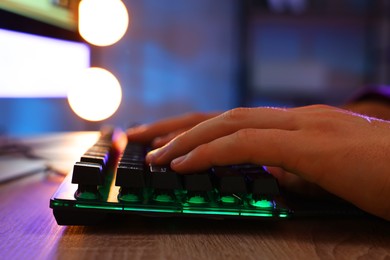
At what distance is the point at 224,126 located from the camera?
45 cm

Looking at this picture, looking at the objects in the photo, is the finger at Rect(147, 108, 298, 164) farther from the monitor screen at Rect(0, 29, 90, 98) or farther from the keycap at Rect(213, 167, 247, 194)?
the monitor screen at Rect(0, 29, 90, 98)

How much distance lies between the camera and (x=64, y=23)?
827mm

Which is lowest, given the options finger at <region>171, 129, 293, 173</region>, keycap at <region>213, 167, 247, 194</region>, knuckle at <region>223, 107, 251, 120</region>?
keycap at <region>213, 167, 247, 194</region>

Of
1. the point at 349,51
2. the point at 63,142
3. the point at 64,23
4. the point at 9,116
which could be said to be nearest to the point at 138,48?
the point at 349,51

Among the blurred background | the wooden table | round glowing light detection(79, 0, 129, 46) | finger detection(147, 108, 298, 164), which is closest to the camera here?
the wooden table

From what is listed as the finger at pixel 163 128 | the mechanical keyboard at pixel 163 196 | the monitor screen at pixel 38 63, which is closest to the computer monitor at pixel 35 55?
the monitor screen at pixel 38 63

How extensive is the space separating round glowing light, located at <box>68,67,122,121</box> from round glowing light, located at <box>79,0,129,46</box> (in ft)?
0.27

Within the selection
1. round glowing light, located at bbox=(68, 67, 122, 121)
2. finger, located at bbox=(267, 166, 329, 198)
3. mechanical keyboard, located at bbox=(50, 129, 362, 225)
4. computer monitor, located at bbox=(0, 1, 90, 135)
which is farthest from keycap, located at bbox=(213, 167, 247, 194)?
round glowing light, located at bbox=(68, 67, 122, 121)

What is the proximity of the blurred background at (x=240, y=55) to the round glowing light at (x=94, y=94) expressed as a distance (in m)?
0.67

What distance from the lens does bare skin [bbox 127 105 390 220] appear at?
0.38 m

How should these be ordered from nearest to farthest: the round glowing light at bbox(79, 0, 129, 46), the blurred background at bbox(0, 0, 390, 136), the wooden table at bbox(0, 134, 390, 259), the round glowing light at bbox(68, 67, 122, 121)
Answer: the wooden table at bbox(0, 134, 390, 259) < the round glowing light at bbox(79, 0, 129, 46) < the round glowing light at bbox(68, 67, 122, 121) < the blurred background at bbox(0, 0, 390, 136)

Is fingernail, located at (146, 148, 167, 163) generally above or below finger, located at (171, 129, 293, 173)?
below

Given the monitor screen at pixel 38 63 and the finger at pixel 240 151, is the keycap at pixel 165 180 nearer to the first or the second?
the finger at pixel 240 151

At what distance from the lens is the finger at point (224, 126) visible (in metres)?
0.43
